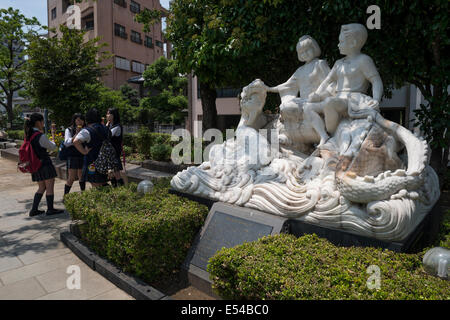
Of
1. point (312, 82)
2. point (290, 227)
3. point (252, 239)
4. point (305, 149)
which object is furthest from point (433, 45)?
point (252, 239)

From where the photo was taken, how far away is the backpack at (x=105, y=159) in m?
5.33

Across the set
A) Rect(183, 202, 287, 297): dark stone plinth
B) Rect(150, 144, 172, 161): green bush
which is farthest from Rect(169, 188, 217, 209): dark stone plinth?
Rect(150, 144, 172, 161): green bush

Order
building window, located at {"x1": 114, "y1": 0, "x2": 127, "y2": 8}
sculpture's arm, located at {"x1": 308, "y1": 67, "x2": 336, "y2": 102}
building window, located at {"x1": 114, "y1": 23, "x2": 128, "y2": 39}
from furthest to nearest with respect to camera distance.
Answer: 1. building window, located at {"x1": 114, "y1": 23, "x2": 128, "y2": 39}
2. building window, located at {"x1": 114, "y1": 0, "x2": 127, "y2": 8}
3. sculpture's arm, located at {"x1": 308, "y1": 67, "x2": 336, "y2": 102}

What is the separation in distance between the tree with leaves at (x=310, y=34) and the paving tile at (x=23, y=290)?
17.1 feet

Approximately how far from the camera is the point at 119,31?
24.5m

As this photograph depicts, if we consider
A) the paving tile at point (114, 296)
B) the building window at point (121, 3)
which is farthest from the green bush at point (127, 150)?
the building window at point (121, 3)

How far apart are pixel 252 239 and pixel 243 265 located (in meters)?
0.76

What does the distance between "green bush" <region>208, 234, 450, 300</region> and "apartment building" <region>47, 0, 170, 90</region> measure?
21593mm

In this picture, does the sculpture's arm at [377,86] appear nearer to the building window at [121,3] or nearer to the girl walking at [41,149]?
the girl walking at [41,149]

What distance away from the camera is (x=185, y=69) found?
303 inches

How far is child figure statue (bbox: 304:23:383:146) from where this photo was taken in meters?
3.89

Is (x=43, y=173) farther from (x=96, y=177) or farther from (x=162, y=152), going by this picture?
(x=162, y=152)

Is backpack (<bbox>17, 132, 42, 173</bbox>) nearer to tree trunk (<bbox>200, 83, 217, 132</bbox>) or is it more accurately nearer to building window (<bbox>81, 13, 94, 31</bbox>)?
tree trunk (<bbox>200, 83, 217, 132</bbox>)

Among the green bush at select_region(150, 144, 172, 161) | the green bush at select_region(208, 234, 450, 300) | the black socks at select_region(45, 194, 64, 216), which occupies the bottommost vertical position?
the black socks at select_region(45, 194, 64, 216)
